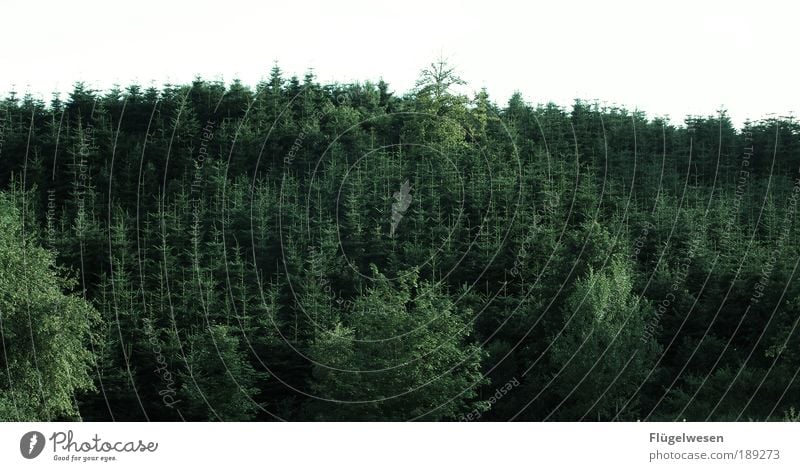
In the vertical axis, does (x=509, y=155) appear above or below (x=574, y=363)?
above

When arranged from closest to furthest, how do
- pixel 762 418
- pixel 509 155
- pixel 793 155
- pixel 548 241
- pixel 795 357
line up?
pixel 762 418, pixel 795 357, pixel 548 241, pixel 509 155, pixel 793 155

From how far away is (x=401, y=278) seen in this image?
54.6 meters

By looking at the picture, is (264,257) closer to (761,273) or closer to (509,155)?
(509,155)

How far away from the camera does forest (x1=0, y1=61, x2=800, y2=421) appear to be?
50.0 meters

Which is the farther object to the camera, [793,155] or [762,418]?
[793,155]

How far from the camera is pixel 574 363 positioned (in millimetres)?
53156

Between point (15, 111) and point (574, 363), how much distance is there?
2584 inches

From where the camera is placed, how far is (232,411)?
5072cm

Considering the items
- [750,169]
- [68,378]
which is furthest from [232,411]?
[750,169]

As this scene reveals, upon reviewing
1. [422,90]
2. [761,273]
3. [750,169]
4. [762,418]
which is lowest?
[762,418]

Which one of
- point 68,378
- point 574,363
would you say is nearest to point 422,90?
point 574,363

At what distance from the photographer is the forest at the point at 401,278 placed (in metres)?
50.0

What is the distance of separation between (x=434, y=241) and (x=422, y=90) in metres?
10.9

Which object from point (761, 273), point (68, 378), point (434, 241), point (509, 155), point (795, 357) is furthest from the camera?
point (509, 155)
